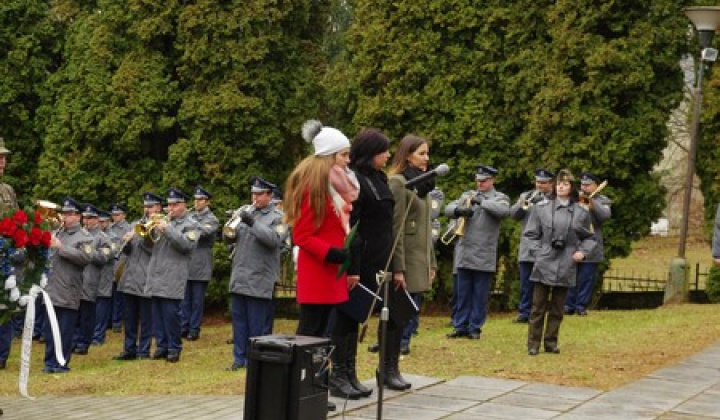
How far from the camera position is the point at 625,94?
810 inches

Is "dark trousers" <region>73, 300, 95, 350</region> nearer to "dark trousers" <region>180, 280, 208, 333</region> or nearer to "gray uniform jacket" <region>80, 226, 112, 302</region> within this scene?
"gray uniform jacket" <region>80, 226, 112, 302</region>

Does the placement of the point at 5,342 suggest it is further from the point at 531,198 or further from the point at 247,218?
the point at 531,198

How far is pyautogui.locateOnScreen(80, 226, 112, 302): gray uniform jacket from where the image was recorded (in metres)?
16.3

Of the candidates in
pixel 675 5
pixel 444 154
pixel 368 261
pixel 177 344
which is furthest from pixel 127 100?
pixel 368 261

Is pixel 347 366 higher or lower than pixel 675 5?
lower

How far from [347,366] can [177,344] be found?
6.22 m

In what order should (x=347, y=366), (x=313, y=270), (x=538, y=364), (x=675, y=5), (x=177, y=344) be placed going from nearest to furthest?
(x=313, y=270), (x=347, y=366), (x=538, y=364), (x=177, y=344), (x=675, y=5)

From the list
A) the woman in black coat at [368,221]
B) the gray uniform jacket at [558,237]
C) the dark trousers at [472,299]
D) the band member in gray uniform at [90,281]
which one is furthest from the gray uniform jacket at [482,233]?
the woman in black coat at [368,221]

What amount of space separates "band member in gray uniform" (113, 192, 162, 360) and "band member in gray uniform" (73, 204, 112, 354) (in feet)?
0.98

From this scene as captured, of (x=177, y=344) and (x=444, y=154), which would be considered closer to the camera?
(x=177, y=344)

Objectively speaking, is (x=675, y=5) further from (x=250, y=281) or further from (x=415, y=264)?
(x=415, y=264)

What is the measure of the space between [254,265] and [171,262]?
1.59 metres

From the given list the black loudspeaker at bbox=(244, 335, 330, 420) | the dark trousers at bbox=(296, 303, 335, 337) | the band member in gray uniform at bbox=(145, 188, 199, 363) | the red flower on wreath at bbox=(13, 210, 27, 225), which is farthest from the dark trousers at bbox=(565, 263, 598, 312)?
the black loudspeaker at bbox=(244, 335, 330, 420)

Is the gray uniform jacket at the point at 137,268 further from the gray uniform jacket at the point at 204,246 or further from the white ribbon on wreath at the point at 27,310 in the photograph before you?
the white ribbon on wreath at the point at 27,310
